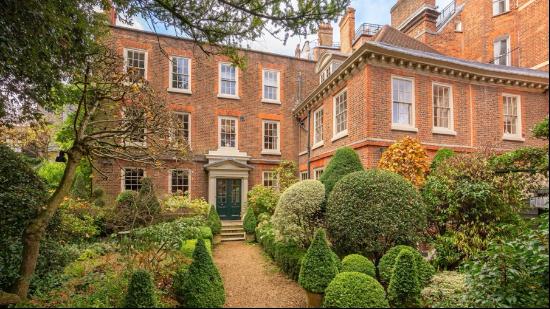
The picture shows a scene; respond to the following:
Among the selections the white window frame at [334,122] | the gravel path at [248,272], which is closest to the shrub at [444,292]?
the gravel path at [248,272]

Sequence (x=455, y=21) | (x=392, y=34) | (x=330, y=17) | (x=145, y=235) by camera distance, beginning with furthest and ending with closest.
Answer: (x=455, y=21) < (x=392, y=34) < (x=145, y=235) < (x=330, y=17)

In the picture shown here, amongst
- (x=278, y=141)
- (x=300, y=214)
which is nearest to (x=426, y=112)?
(x=300, y=214)

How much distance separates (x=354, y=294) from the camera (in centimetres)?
326

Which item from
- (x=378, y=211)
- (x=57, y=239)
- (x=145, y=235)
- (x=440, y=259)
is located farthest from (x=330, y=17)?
(x=57, y=239)

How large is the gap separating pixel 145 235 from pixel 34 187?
2110 mm

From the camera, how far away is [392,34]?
473 inches

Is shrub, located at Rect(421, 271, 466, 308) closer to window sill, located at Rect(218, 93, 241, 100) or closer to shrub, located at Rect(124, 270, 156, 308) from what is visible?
shrub, located at Rect(124, 270, 156, 308)

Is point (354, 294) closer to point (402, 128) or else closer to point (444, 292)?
point (444, 292)

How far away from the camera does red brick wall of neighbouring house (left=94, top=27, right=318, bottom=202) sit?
13.5m

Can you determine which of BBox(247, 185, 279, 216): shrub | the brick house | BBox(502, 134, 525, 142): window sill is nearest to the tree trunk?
the brick house

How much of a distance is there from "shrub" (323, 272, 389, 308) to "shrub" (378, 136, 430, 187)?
17.5ft

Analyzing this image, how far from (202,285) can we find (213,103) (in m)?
12.2

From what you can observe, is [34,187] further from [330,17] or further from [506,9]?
[506,9]

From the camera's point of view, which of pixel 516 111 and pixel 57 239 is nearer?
pixel 57 239
